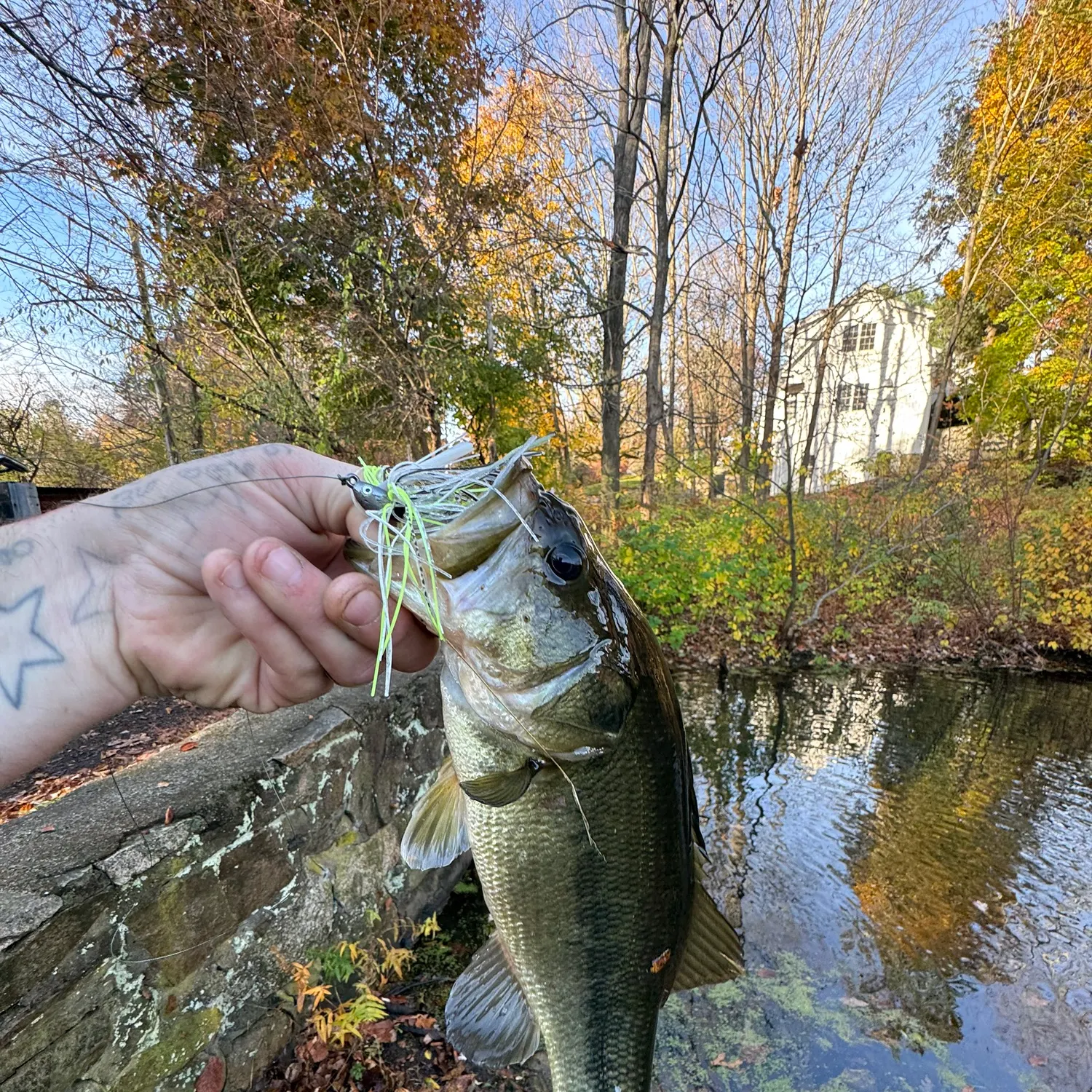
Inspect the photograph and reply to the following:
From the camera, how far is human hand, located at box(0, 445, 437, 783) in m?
1.35

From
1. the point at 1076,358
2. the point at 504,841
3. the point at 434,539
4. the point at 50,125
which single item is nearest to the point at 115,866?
the point at 504,841

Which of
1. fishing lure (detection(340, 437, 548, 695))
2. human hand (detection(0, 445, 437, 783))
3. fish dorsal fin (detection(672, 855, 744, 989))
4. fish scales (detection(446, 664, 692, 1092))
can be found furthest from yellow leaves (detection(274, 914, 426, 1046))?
fishing lure (detection(340, 437, 548, 695))

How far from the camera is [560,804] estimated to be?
1.33 metres

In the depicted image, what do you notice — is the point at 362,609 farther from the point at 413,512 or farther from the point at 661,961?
the point at 661,961

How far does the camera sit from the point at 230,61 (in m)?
5.50

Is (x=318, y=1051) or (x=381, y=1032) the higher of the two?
(x=318, y=1051)

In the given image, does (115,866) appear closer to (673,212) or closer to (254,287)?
(254,287)

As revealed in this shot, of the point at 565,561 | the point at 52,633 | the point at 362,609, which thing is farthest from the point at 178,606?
the point at 565,561

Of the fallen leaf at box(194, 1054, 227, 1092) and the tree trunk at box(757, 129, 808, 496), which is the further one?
the tree trunk at box(757, 129, 808, 496)

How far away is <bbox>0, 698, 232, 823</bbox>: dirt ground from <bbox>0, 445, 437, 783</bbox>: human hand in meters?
1.32

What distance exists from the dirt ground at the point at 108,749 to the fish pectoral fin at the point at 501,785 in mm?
2126

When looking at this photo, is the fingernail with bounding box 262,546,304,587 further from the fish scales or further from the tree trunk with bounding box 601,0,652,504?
the tree trunk with bounding box 601,0,652,504

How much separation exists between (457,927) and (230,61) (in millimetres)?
7549

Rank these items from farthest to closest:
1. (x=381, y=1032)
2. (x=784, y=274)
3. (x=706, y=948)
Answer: (x=784, y=274) < (x=381, y=1032) < (x=706, y=948)
